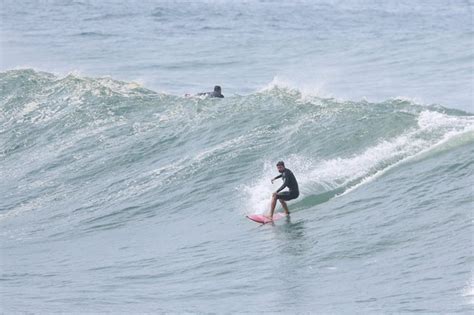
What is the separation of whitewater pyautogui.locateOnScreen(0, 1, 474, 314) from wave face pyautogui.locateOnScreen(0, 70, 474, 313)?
5cm

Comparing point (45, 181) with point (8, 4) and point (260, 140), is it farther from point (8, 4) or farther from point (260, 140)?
point (8, 4)

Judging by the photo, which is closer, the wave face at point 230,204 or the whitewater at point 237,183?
the wave face at point 230,204

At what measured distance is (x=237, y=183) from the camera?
2358cm

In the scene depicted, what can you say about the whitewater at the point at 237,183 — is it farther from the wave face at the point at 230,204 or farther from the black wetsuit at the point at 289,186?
the black wetsuit at the point at 289,186

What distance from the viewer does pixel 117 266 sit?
19125 mm

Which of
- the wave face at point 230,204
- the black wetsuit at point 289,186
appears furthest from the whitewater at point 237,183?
the black wetsuit at point 289,186

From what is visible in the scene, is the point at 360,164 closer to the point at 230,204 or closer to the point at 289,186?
the point at 289,186

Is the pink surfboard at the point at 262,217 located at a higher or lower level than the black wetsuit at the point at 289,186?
lower

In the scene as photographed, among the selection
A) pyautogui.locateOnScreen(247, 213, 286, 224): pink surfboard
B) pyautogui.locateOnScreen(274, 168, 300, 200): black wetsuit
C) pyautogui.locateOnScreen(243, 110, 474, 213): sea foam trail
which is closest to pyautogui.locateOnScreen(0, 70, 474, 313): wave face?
pyautogui.locateOnScreen(243, 110, 474, 213): sea foam trail

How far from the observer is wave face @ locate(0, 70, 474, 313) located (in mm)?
16406

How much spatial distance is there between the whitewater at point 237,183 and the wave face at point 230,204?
0.05 metres

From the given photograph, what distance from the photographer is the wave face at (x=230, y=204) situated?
16.4 m

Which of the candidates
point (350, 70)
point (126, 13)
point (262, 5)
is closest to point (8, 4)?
point (126, 13)

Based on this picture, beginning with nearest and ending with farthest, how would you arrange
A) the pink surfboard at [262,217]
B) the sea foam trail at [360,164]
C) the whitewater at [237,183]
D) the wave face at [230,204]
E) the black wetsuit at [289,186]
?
1. the wave face at [230,204]
2. the whitewater at [237,183]
3. the pink surfboard at [262,217]
4. the black wetsuit at [289,186]
5. the sea foam trail at [360,164]
